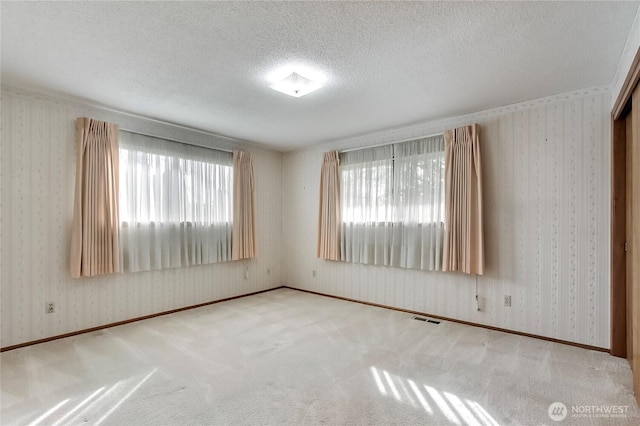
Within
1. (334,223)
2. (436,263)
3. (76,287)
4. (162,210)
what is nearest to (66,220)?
(76,287)

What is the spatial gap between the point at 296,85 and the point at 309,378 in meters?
2.54

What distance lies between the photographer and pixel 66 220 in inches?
137

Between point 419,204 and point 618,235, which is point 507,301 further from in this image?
point 419,204

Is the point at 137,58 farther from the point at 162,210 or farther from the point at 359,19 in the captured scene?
the point at 162,210

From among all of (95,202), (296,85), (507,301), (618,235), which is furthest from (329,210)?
(618,235)

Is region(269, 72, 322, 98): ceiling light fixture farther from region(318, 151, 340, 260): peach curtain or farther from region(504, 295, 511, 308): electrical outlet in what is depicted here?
region(504, 295, 511, 308): electrical outlet

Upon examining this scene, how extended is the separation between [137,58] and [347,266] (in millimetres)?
3876

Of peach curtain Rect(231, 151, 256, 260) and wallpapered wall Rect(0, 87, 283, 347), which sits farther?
peach curtain Rect(231, 151, 256, 260)

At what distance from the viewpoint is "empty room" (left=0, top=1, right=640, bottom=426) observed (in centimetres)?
215

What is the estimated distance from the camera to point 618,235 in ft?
9.67

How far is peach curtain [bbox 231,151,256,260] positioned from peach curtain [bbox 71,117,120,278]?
5.63 feet

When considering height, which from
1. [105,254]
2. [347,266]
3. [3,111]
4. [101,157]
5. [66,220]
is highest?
[3,111]

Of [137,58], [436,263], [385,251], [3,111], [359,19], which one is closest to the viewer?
[359,19]

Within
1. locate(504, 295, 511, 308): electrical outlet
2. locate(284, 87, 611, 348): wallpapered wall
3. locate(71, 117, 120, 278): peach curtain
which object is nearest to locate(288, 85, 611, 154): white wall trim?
locate(284, 87, 611, 348): wallpapered wall
